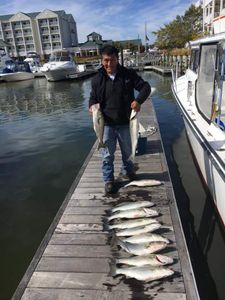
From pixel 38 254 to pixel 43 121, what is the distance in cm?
1110

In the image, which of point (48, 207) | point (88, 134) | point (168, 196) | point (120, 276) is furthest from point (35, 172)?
point (120, 276)

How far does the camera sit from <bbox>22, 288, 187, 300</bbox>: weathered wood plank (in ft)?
8.76

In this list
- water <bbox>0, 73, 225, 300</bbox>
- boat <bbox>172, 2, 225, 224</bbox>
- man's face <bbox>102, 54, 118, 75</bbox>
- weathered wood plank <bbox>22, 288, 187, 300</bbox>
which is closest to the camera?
weathered wood plank <bbox>22, 288, 187, 300</bbox>

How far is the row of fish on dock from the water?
4.08 feet

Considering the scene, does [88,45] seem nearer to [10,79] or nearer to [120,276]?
[10,79]

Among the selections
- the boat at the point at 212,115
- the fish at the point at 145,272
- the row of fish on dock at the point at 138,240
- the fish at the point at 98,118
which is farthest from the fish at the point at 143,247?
the fish at the point at 98,118

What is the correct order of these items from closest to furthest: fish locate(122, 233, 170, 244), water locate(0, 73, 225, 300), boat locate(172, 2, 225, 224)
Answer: fish locate(122, 233, 170, 244), water locate(0, 73, 225, 300), boat locate(172, 2, 225, 224)

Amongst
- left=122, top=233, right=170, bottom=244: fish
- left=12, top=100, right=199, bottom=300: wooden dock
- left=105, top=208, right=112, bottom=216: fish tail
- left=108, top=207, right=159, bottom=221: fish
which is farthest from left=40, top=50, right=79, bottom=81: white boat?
left=122, top=233, right=170, bottom=244: fish

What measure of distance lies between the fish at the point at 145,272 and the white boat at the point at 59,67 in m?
31.3

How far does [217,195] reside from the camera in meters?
4.82

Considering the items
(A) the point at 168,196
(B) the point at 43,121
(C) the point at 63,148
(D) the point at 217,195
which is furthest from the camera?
(B) the point at 43,121

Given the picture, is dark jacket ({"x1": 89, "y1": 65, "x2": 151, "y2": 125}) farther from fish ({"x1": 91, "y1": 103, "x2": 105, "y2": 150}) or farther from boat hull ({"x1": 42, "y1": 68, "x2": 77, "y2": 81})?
boat hull ({"x1": 42, "y1": 68, "x2": 77, "y2": 81})

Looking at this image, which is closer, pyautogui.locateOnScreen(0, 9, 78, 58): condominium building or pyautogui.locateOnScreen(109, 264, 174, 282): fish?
pyautogui.locateOnScreen(109, 264, 174, 282): fish

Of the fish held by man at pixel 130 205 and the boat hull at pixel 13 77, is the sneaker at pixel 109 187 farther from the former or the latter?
the boat hull at pixel 13 77
